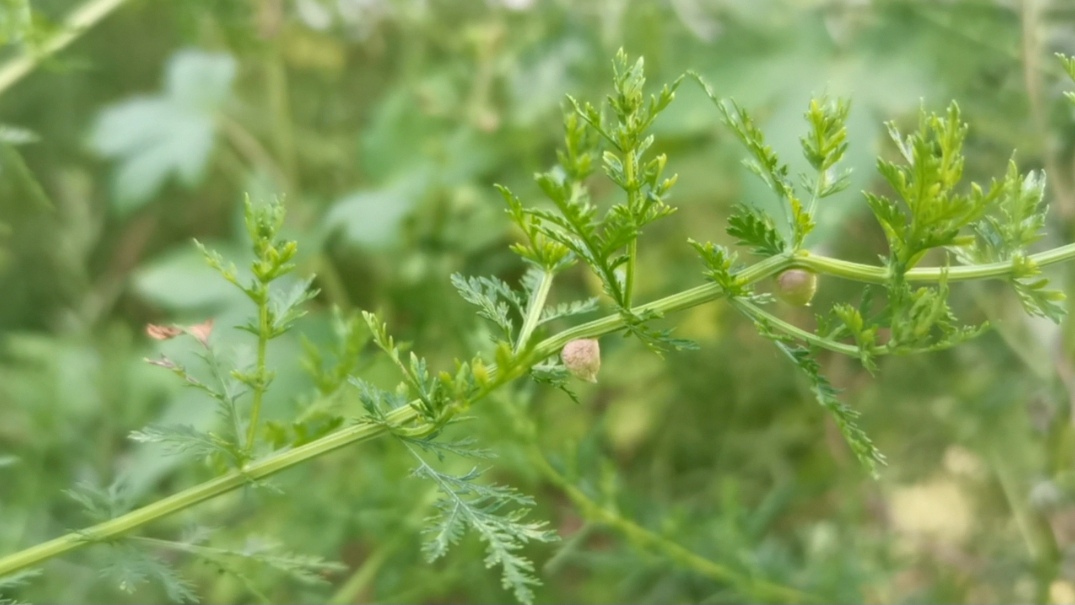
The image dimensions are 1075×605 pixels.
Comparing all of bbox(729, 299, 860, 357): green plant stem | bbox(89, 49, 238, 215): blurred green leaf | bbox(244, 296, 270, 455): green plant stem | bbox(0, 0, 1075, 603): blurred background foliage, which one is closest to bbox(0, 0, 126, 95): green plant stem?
bbox(0, 0, 1075, 603): blurred background foliage

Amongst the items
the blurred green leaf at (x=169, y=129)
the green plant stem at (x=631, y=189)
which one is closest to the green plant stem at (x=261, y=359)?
the green plant stem at (x=631, y=189)

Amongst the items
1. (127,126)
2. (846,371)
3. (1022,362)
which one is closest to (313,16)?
(127,126)

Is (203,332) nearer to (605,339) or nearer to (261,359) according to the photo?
(261,359)

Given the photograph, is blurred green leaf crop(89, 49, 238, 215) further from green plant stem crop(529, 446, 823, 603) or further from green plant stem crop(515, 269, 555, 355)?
green plant stem crop(515, 269, 555, 355)

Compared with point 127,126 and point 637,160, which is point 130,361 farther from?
point 637,160

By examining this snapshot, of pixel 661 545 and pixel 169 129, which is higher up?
pixel 169 129

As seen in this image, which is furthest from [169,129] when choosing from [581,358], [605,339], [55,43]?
[581,358]
